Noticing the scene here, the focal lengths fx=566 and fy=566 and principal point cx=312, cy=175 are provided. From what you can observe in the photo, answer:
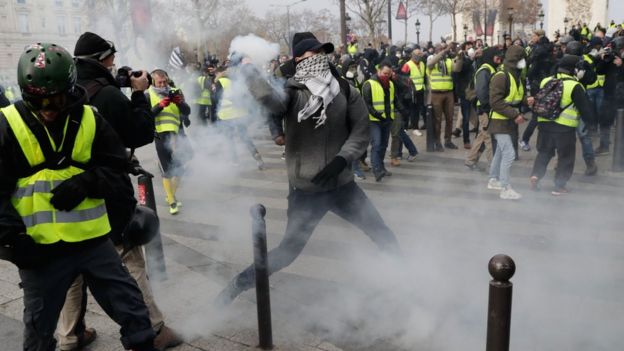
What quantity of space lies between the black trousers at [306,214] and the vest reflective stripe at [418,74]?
8.05 m

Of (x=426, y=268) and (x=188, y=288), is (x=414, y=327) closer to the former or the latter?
(x=426, y=268)

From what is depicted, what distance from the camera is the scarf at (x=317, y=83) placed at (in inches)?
136

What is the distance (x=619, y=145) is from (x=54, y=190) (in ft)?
25.0

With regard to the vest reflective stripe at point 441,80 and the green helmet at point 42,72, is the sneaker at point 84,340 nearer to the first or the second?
the green helmet at point 42,72

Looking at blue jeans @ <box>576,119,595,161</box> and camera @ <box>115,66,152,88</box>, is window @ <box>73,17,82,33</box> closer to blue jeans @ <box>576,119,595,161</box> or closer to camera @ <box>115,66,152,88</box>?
camera @ <box>115,66,152,88</box>

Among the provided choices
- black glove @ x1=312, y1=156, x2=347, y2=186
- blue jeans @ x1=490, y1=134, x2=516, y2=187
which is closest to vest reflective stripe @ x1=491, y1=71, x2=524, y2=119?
blue jeans @ x1=490, y1=134, x2=516, y2=187

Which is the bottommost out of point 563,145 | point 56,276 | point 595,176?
point 595,176

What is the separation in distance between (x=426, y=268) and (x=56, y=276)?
9.83 ft

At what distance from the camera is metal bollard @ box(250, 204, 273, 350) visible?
3.16 meters

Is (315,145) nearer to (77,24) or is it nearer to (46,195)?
(46,195)

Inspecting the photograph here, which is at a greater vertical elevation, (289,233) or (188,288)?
(289,233)

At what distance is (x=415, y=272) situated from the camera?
174 inches

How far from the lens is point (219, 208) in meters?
6.95

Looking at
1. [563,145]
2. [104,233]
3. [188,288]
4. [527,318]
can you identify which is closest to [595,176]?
[563,145]
